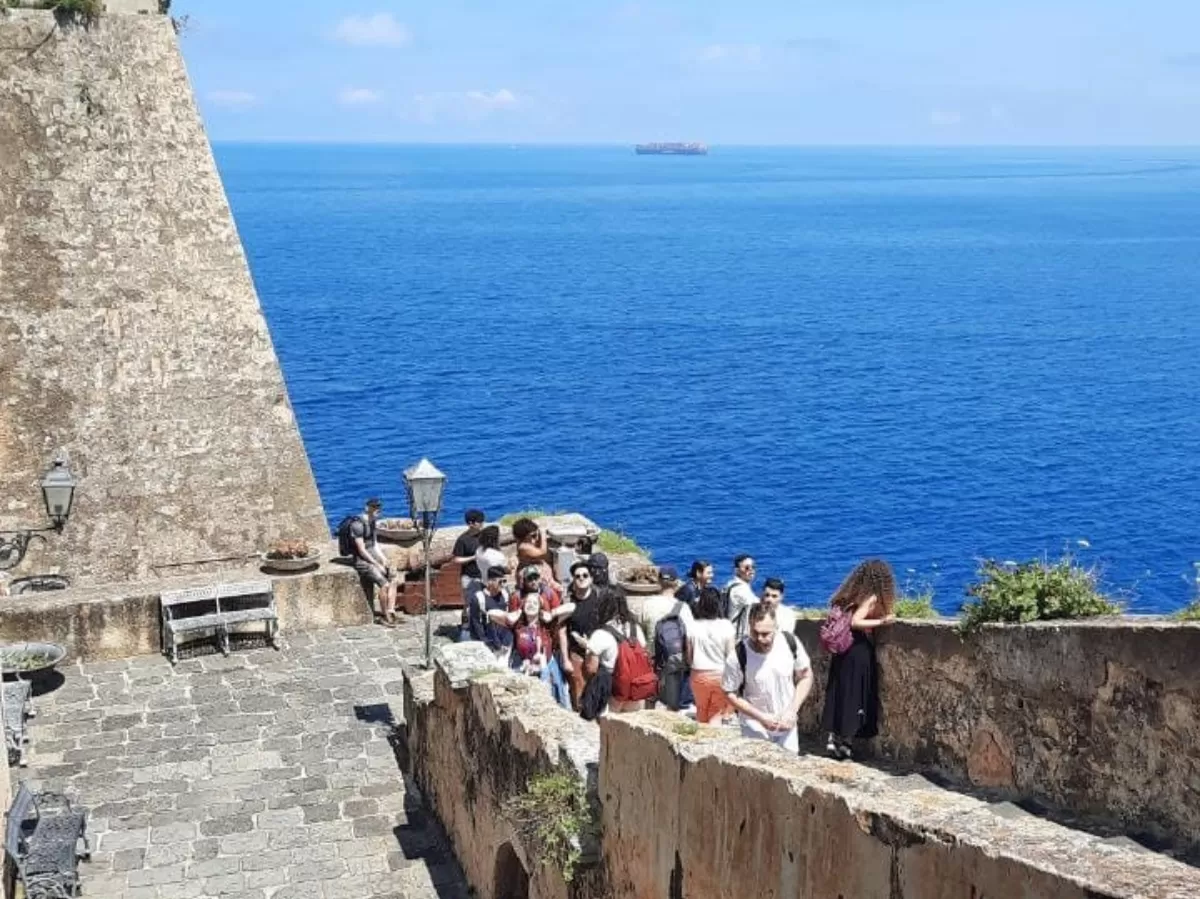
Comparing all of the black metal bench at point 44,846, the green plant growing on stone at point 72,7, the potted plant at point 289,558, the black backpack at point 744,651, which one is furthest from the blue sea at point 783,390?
the green plant growing on stone at point 72,7

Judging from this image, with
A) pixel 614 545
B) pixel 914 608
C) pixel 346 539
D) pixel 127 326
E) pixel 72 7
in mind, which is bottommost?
pixel 614 545

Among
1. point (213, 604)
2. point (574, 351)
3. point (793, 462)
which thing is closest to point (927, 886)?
point (213, 604)

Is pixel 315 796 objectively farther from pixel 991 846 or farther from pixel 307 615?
pixel 991 846

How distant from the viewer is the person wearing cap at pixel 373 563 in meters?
16.0

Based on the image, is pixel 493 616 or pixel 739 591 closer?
pixel 739 591

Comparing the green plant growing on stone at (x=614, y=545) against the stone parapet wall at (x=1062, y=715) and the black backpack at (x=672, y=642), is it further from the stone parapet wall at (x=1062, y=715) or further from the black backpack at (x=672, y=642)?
the stone parapet wall at (x=1062, y=715)

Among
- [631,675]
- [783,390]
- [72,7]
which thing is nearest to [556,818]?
[631,675]

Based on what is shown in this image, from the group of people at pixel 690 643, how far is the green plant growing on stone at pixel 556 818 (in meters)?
0.78

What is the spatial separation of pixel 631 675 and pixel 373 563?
7.28 metres

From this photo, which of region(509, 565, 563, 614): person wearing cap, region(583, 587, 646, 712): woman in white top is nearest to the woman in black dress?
region(583, 587, 646, 712): woman in white top

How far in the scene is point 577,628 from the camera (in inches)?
400

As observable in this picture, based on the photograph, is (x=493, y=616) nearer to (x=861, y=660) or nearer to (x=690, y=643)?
(x=690, y=643)

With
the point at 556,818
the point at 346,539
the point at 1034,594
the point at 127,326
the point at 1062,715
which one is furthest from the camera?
the point at 127,326

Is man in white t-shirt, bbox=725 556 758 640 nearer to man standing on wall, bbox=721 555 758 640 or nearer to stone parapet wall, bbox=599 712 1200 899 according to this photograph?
man standing on wall, bbox=721 555 758 640
